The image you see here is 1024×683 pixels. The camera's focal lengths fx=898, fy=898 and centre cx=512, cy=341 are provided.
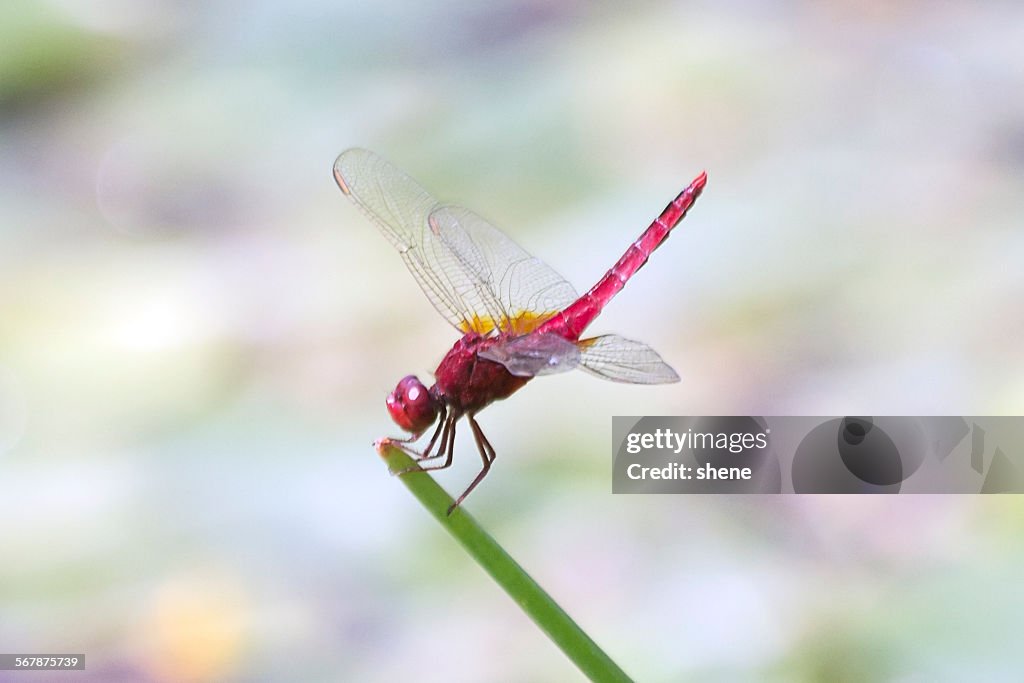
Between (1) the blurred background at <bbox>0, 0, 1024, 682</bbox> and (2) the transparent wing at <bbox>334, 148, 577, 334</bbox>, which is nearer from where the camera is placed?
(2) the transparent wing at <bbox>334, 148, 577, 334</bbox>

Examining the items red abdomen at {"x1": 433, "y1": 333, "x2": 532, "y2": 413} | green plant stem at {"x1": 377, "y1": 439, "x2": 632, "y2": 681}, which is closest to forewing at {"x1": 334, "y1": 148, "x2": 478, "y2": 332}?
red abdomen at {"x1": 433, "y1": 333, "x2": 532, "y2": 413}

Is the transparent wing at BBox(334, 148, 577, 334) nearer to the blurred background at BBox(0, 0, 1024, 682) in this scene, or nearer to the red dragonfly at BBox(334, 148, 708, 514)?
the red dragonfly at BBox(334, 148, 708, 514)

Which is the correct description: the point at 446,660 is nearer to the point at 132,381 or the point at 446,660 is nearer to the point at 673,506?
the point at 673,506

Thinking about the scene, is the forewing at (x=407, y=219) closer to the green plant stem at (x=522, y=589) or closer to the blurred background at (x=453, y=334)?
the blurred background at (x=453, y=334)

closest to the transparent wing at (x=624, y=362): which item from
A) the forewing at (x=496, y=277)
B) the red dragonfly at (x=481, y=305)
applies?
the red dragonfly at (x=481, y=305)

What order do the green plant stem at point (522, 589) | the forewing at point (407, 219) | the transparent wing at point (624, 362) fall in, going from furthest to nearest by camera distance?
the forewing at point (407, 219), the transparent wing at point (624, 362), the green plant stem at point (522, 589)

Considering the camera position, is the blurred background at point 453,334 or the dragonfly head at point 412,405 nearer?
the dragonfly head at point 412,405
